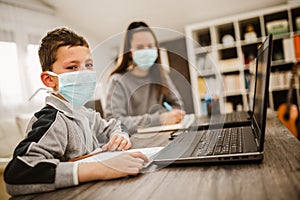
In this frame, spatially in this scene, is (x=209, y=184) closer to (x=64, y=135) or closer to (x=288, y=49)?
(x=64, y=135)

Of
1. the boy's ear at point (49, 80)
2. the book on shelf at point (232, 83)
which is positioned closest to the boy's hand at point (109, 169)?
the boy's ear at point (49, 80)

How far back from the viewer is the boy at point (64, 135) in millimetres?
612

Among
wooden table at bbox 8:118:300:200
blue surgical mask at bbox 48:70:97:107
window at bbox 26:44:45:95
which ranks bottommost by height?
wooden table at bbox 8:118:300:200

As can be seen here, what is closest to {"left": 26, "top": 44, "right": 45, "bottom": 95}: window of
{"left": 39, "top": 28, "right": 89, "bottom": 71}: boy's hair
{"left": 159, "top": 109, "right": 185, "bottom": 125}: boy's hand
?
{"left": 39, "top": 28, "right": 89, "bottom": 71}: boy's hair

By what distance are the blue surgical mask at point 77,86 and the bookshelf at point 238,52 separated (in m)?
2.32

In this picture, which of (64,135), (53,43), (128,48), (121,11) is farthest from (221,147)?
(121,11)

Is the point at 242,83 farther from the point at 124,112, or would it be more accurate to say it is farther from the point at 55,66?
the point at 55,66

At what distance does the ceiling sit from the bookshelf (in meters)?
0.26

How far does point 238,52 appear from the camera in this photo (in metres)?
3.29

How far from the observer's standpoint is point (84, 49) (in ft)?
2.69

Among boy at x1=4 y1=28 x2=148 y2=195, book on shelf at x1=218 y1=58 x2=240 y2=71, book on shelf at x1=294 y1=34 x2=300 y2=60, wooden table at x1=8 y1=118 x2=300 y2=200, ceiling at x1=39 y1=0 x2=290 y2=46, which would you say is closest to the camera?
wooden table at x1=8 y1=118 x2=300 y2=200

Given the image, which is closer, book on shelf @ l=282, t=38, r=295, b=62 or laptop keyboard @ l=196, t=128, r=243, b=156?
laptop keyboard @ l=196, t=128, r=243, b=156

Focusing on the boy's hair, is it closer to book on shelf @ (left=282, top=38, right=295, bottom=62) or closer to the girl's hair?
the girl's hair

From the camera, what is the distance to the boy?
0.61 metres
